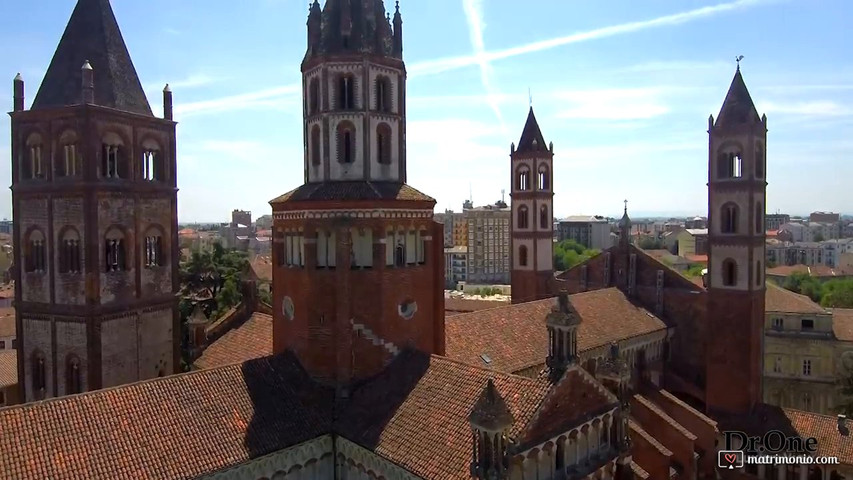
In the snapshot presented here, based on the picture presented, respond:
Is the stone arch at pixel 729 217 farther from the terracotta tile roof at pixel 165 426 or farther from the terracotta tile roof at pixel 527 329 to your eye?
the terracotta tile roof at pixel 165 426

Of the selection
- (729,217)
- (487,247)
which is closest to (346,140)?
(729,217)

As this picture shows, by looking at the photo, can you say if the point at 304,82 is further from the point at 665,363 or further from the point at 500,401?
the point at 665,363

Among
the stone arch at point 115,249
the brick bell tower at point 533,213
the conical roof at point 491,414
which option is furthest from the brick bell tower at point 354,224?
the brick bell tower at point 533,213

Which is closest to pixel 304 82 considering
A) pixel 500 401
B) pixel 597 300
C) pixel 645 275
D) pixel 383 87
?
pixel 383 87

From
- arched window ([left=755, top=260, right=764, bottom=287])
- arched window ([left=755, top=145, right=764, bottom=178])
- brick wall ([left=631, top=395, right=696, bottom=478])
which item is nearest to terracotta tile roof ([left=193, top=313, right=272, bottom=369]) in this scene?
brick wall ([left=631, top=395, right=696, bottom=478])

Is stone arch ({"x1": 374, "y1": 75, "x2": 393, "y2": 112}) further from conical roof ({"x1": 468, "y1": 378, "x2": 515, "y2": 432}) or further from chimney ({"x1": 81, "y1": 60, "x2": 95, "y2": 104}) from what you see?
conical roof ({"x1": 468, "y1": 378, "x2": 515, "y2": 432})

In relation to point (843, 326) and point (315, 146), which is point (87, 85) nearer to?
point (315, 146)
